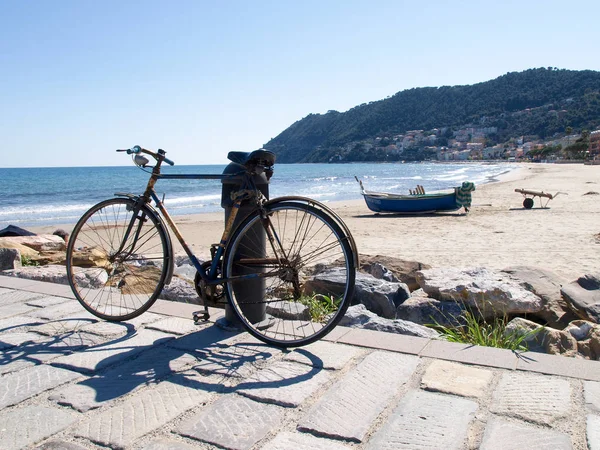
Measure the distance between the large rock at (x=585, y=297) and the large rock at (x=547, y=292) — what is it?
0.14 meters

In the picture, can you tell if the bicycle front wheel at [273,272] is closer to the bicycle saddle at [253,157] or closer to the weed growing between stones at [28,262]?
the bicycle saddle at [253,157]

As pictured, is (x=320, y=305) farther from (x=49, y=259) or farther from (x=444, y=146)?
(x=444, y=146)

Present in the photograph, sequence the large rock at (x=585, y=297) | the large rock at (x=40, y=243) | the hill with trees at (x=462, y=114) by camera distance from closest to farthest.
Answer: the large rock at (x=585, y=297) → the large rock at (x=40, y=243) → the hill with trees at (x=462, y=114)

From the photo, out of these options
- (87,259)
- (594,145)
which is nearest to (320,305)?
(87,259)

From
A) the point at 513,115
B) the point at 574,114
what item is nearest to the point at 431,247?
the point at 574,114

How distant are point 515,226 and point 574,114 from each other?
12322 cm

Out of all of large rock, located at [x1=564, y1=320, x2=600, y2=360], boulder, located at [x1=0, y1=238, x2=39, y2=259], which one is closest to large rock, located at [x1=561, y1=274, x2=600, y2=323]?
large rock, located at [x1=564, y1=320, x2=600, y2=360]

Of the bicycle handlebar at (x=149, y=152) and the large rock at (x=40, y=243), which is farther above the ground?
the bicycle handlebar at (x=149, y=152)

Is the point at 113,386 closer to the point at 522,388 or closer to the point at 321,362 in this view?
the point at 321,362

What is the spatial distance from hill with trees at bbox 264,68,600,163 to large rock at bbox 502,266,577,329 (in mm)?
132286

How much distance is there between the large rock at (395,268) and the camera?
5480 millimetres

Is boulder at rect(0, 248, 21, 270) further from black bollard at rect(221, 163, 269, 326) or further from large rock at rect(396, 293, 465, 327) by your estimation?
large rock at rect(396, 293, 465, 327)

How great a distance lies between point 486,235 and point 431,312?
26.6 ft

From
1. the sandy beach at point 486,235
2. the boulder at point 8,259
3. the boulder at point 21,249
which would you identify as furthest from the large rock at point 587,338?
the boulder at point 21,249
